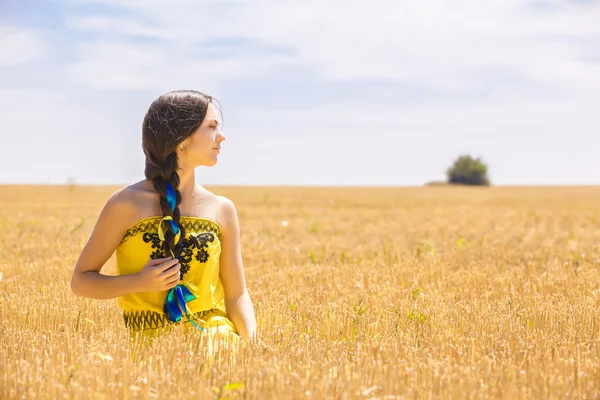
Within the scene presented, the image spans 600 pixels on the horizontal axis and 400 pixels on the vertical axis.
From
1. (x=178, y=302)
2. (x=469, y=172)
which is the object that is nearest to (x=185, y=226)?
(x=178, y=302)

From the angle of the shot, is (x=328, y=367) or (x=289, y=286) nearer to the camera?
(x=328, y=367)

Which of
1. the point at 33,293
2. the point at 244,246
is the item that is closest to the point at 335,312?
the point at 33,293

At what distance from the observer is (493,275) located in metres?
8.27

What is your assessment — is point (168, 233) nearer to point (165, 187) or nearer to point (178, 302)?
point (165, 187)

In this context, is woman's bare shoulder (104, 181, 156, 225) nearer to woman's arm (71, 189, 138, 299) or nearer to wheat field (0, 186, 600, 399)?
woman's arm (71, 189, 138, 299)

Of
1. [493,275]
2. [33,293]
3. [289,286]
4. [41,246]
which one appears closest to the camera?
[33,293]

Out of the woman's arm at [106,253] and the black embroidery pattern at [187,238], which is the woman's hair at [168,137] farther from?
the woman's arm at [106,253]

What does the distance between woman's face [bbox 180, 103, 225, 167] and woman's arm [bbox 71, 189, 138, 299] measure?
1.43 feet

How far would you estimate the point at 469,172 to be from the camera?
87625mm

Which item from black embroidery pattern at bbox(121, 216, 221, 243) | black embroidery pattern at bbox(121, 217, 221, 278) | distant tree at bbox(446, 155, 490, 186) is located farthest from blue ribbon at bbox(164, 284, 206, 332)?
distant tree at bbox(446, 155, 490, 186)

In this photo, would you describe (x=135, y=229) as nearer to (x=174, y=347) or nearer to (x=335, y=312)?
(x=174, y=347)

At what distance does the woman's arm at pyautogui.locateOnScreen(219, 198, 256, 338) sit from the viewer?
13.9 feet

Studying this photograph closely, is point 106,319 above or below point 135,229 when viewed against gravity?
below

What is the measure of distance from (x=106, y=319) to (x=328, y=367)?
243 centimetres
